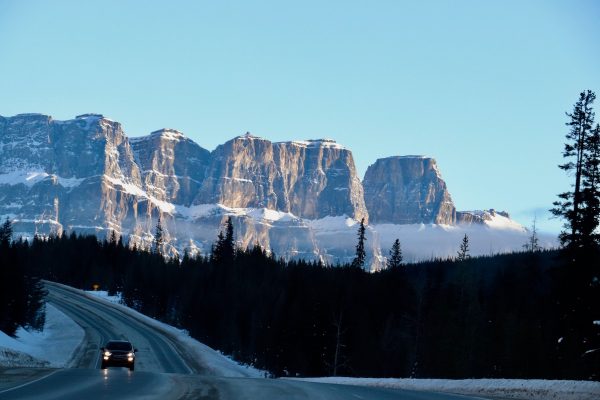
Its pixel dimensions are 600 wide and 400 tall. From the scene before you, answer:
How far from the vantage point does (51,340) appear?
8812cm

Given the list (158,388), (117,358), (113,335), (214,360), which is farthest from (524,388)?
(113,335)

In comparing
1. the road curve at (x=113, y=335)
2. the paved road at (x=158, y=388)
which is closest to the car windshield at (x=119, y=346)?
the paved road at (x=158, y=388)

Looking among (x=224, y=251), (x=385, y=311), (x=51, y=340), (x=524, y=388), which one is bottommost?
(x=51, y=340)

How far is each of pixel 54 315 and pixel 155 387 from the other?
87919 mm

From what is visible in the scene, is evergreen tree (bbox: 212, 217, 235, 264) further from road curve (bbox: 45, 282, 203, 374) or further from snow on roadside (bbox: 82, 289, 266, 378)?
snow on roadside (bbox: 82, 289, 266, 378)

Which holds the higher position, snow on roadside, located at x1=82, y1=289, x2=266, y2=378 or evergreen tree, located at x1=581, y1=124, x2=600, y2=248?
evergreen tree, located at x1=581, y1=124, x2=600, y2=248

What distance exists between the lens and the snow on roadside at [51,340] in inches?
2482

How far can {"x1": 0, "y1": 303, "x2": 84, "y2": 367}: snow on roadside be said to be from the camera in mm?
63044

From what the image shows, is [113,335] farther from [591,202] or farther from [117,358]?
[591,202]

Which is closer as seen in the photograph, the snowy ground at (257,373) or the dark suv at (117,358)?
the snowy ground at (257,373)

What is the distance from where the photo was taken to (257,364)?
95.4 meters

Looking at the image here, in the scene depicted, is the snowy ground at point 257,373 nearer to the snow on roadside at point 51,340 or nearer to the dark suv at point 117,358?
the snow on roadside at point 51,340

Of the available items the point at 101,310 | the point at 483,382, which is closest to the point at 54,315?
the point at 101,310

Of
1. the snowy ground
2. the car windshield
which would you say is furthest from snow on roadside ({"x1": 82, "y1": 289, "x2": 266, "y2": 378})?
the car windshield
